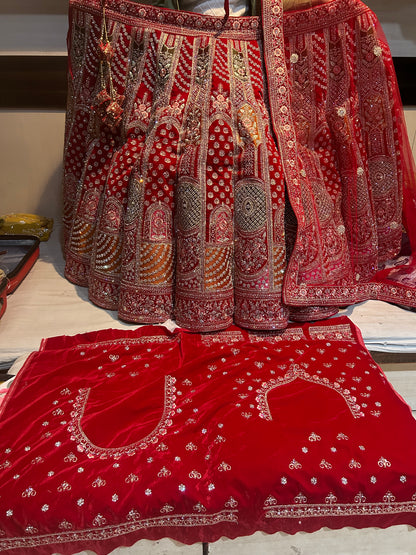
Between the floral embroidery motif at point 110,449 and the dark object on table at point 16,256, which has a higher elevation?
the dark object on table at point 16,256

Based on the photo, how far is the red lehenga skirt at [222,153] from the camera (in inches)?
44.9

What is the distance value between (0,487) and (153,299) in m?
0.56

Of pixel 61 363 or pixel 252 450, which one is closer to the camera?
pixel 252 450

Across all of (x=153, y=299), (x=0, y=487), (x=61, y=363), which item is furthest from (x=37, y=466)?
(x=153, y=299)

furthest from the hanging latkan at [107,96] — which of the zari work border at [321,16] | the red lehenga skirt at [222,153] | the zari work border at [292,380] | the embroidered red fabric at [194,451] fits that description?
the zari work border at [292,380]

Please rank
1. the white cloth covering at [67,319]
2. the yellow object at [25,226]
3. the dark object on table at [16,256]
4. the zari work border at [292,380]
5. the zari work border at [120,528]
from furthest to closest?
the yellow object at [25,226]
the dark object on table at [16,256]
the white cloth covering at [67,319]
the zari work border at [292,380]
the zari work border at [120,528]

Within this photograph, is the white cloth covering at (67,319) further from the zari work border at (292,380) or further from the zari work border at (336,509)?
the zari work border at (336,509)

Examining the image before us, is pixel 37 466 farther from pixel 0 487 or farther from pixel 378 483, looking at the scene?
pixel 378 483

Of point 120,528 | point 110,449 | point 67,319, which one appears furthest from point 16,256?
point 120,528

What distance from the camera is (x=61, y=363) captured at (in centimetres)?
101

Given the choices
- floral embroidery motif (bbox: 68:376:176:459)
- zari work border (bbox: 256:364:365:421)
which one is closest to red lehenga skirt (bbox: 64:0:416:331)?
zari work border (bbox: 256:364:365:421)

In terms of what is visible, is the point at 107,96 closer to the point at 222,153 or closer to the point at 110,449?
the point at 222,153

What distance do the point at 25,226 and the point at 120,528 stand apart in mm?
1218

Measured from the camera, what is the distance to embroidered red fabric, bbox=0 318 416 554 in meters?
0.72
